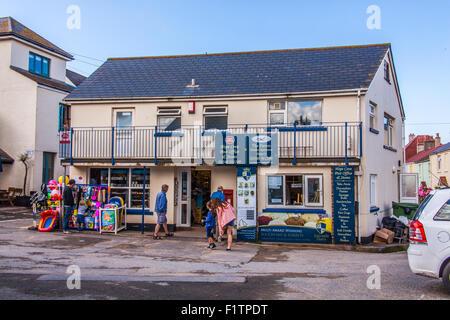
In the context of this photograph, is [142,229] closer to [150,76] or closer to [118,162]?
[118,162]

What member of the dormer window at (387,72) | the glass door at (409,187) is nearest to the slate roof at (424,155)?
the glass door at (409,187)

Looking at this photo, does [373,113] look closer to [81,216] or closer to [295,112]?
[295,112]

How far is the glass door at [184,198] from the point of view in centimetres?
1523

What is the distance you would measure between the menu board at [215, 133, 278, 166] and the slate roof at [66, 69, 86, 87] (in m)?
18.3

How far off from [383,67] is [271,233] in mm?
8336

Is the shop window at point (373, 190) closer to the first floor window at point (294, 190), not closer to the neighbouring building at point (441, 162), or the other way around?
the first floor window at point (294, 190)

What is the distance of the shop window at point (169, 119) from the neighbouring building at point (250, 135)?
4 cm

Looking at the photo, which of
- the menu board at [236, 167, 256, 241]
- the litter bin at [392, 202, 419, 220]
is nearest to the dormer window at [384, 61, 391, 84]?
the litter bin at [392, 202, 419, 220]

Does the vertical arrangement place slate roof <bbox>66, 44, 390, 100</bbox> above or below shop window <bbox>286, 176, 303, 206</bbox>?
above

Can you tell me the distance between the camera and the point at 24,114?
72.3 ft

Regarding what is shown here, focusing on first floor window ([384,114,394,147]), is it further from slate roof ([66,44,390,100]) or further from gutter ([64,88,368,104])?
gutter ([64,88,368,104])

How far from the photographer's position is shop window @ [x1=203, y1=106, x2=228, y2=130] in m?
14.8

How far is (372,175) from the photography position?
14727 millimetres
